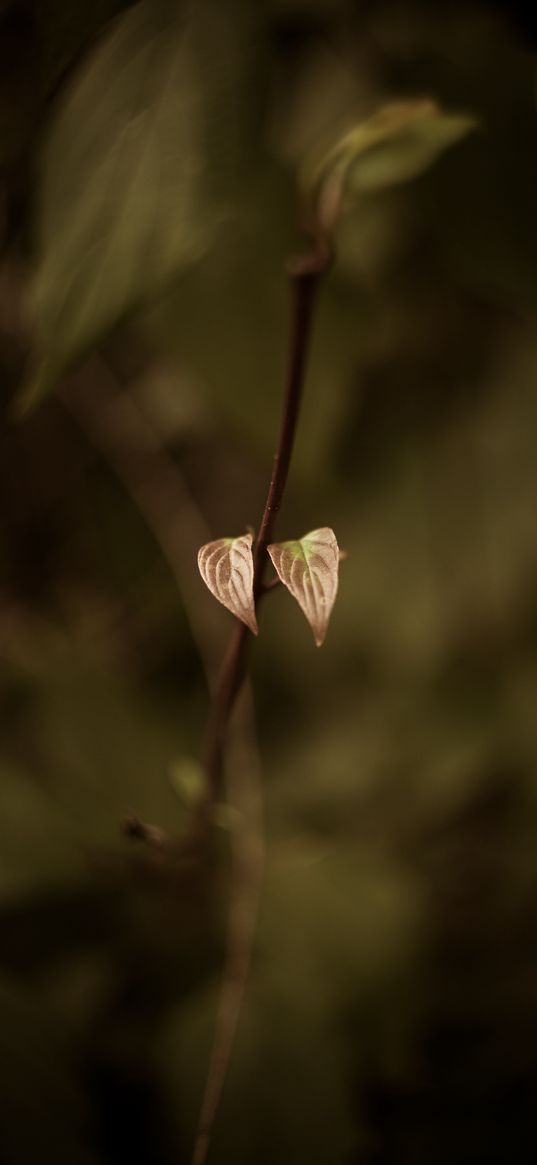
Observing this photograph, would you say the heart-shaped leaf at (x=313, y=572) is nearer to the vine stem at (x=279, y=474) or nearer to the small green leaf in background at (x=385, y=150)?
the vine stem at (x=279, y=474)

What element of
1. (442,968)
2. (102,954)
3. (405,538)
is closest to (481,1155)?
(442,968)

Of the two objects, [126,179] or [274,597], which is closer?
[126,179]

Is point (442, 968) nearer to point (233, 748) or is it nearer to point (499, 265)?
point (233, 748)

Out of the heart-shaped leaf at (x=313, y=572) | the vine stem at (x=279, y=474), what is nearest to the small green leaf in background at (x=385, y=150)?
the vine stem at (x=279, y=474)

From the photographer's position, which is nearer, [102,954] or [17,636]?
[102,954]

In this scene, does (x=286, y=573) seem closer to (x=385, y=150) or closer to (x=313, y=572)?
(x=313, y=572)

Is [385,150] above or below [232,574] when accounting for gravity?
above

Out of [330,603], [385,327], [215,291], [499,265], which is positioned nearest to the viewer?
[330,603]

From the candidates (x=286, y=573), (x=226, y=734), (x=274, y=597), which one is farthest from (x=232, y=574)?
(x=274, y=597)
